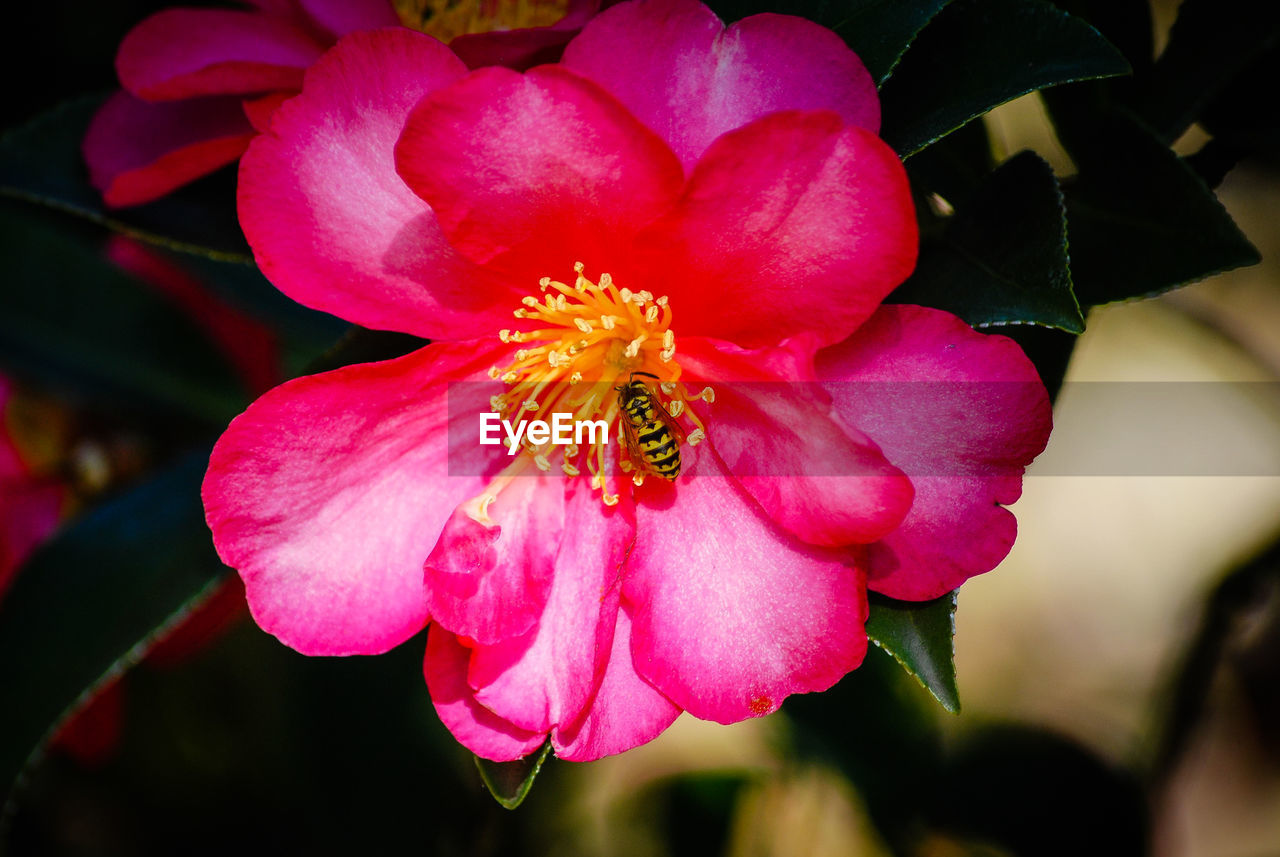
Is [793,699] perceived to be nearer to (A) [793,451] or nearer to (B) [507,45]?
(A) [793,451]

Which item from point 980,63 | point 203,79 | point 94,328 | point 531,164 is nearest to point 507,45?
point 531,164

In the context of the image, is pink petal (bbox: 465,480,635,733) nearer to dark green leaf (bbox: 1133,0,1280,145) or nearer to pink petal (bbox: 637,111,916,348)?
pink petal (bbox: 637,111,916,348)

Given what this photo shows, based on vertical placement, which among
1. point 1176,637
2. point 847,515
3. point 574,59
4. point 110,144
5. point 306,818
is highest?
point 574,59

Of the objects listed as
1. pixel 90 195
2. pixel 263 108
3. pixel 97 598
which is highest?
pixel 263 108

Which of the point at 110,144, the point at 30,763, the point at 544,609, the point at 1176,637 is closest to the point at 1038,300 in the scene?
the point at 544,609

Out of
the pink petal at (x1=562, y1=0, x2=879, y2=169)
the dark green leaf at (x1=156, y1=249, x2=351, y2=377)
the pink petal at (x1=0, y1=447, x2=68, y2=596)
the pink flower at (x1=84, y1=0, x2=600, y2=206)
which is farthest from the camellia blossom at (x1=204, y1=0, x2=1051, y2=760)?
the pink petal at (x1=0, y1=447, x2=68, y2=596)

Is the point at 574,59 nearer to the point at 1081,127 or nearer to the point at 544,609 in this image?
the point at 544,609
